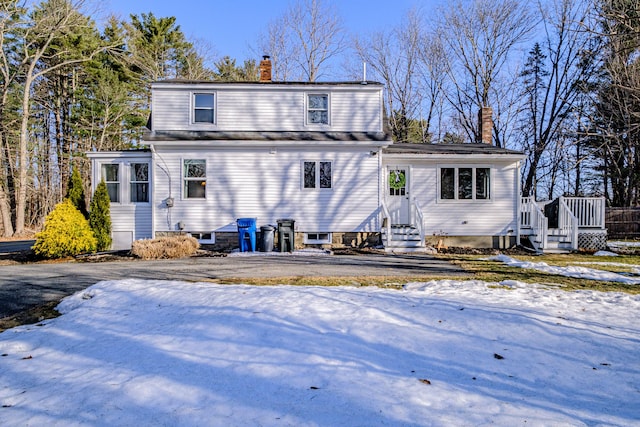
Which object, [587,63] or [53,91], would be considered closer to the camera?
[587,63]

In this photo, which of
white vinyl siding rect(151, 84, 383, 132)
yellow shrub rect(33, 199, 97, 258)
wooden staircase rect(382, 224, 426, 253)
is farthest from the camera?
white vinyl siding rect(151, 84, 383, 132)

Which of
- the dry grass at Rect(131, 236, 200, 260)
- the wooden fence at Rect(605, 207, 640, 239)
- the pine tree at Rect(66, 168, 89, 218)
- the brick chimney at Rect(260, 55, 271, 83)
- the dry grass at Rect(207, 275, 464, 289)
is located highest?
the brick chimney at Rect(260, 55, 271, 83)

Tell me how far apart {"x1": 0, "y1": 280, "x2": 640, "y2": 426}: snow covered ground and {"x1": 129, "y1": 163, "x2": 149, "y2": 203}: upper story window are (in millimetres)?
8344

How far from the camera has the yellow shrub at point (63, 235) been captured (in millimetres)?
11234

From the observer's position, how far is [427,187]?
46.4 ft

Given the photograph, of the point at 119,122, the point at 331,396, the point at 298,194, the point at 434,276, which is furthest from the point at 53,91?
the point at 331,396

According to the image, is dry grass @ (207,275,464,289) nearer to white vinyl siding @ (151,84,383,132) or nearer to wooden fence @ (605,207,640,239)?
white vinyl siding @ (151,84,383,132)

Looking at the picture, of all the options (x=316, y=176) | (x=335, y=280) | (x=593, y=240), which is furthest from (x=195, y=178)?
(x=593, y=240)

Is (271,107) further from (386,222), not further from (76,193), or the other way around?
(76,193)

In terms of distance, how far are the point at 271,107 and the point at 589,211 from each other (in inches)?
493

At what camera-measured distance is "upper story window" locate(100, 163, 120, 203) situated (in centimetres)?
1348

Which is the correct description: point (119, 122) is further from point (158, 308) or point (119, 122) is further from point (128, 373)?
point (128, 373)

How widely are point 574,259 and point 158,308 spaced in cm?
1174

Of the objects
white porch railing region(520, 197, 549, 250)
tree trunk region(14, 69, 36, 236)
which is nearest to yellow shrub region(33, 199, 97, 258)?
tree trunk region(14, 69, 36, 236)
